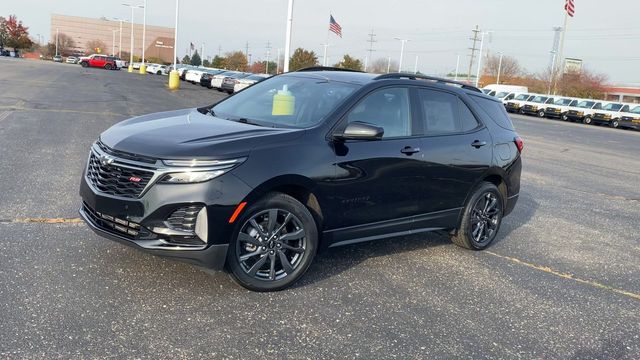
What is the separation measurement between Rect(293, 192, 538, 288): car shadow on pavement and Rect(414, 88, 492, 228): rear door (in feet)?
1.57

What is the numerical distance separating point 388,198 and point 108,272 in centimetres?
242

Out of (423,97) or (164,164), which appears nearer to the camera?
(164,164)

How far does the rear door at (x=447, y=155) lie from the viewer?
534 centimetres

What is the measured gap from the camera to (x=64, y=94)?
2019 cm

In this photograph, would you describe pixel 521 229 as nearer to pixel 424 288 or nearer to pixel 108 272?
pixel 424 288

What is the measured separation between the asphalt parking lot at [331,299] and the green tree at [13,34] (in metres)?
127

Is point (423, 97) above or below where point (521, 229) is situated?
above

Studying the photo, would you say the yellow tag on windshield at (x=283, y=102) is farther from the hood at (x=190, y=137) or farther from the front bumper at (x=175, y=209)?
the front bumper at (x=175, y=209)

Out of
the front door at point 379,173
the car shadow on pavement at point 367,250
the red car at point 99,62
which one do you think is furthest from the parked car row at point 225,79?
the red car at point 99,62

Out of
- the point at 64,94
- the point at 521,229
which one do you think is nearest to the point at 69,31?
the point at 64,94

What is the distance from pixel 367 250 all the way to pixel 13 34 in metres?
132

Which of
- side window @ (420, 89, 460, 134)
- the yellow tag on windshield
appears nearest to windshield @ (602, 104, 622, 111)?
side window @ (420, 89, 460, 134)

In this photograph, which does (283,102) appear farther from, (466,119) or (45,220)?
(45,220)

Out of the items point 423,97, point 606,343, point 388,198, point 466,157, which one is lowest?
point 606,343
